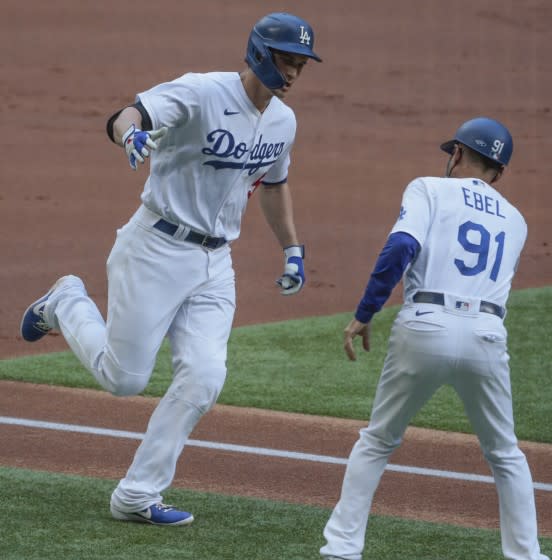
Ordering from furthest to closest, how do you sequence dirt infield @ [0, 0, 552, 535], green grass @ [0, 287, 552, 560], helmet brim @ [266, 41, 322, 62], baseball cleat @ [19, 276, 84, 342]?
dirt infield @ [0, 0, 552, 535] < baseball cleat @ [19, 276, 84, 342] < helmet brim @ [266, 41, 322, 62] < green grass @ [0, 287, 552, 560]

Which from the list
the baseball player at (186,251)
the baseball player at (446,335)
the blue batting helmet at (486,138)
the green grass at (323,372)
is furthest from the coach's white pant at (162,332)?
the green grass at (323,372)

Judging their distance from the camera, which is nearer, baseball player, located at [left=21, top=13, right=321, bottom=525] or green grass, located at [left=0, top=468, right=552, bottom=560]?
green grass, located at [left=0, top=468, right=552, bottom=560]

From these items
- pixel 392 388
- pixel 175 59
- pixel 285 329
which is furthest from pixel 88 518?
pixel 175 59

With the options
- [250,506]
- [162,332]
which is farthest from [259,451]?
[162,332]

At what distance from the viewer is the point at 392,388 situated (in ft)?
14.7

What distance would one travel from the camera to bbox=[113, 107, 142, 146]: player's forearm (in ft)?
15.3

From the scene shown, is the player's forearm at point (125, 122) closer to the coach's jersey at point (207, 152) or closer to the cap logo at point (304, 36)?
the coach's jersey at point (207, 152)

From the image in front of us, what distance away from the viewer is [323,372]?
27.9ft

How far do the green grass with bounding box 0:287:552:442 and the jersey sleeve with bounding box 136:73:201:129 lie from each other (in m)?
3.03

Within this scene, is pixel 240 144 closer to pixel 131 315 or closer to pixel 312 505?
pixel 131 315

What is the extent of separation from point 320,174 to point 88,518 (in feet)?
32.4

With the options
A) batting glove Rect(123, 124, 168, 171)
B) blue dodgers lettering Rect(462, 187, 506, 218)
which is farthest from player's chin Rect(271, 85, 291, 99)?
blue dodgers lettering Rect(462, 187, 506, 218)

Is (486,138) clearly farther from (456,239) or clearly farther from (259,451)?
(259,451)

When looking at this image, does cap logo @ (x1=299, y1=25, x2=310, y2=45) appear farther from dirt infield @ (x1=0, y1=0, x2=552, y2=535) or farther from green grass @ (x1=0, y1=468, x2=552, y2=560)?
dirt infield @ (x1=0, y1=0, x2=552, y2=535)
